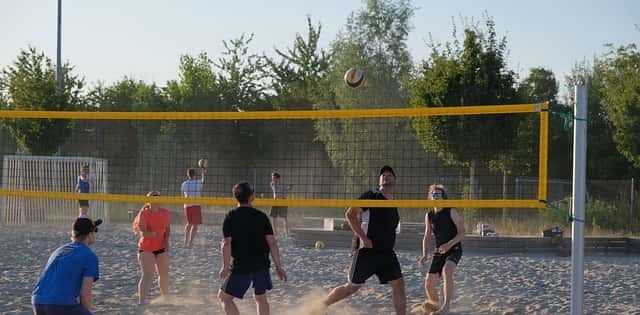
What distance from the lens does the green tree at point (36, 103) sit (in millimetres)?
26188

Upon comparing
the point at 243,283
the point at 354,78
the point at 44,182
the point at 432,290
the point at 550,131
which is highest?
the point at 550,131

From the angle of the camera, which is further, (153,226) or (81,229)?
(153,226)

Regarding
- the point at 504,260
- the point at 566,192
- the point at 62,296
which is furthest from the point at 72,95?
the point at 62,296

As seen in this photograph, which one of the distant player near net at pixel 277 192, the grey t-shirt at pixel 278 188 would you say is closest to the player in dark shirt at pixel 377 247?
the grey t-shirt at pixel 278 188

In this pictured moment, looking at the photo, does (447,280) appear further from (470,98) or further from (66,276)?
(470,98)

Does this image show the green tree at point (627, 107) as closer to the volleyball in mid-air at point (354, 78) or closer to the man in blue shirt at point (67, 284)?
the volleyball in mid-air at point (354, 78)

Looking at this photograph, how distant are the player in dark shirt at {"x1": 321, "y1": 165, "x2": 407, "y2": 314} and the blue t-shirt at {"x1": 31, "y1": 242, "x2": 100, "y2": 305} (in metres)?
2.86

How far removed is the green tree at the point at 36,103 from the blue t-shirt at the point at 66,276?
20246 millimetres

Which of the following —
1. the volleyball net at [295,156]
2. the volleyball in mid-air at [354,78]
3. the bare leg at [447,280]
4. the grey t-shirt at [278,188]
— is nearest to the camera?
the bare leg at [447,280]

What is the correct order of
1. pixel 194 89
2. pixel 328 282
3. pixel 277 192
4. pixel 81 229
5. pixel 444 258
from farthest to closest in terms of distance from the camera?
1. pixel 194 89
2. pixel 277 192
3. pixel 328 282
4. pixel 444 258
5. pixel 81 229

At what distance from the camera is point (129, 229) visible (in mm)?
21703

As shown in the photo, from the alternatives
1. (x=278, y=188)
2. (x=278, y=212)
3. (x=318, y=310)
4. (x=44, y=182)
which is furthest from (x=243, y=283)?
(x=44, y=182)

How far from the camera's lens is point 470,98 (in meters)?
21.8

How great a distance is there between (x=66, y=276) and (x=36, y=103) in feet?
71.0
